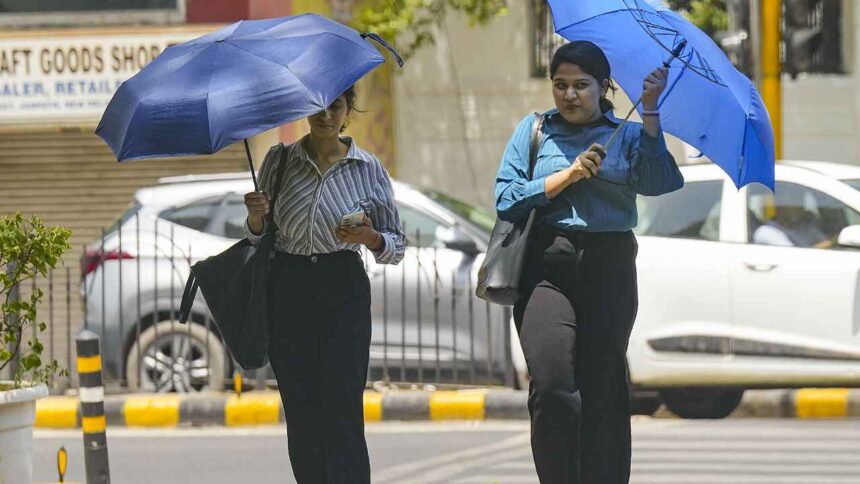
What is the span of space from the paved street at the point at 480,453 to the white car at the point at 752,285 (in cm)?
36

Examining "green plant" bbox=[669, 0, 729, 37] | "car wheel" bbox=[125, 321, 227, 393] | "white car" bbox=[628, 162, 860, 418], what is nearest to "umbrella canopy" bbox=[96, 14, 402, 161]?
"white car" bbox=[628, 162, 860, 418]

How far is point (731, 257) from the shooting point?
10.7 metres

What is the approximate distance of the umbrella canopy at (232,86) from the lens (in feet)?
18.1

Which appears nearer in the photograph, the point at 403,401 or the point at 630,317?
the point at 630,317

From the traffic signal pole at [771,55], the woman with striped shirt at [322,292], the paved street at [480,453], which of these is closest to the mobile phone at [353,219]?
the woman with striped shirt at [322,292]

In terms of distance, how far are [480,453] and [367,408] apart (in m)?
1.65

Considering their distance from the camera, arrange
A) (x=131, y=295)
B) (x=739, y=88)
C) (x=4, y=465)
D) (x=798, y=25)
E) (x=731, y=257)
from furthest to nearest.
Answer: (x=798, y=25) < (x=131, y=295) < (x=731, y=257) < (x=4, y=465) < (x=739, y=88)

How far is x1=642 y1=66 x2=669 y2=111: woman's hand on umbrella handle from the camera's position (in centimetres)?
585

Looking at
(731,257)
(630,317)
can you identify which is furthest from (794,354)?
(630,317)

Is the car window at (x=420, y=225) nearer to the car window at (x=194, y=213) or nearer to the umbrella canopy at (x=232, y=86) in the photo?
the car window at (x=194, y=213)

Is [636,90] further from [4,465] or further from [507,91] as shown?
[507,91]

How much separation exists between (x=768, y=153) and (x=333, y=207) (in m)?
1.45

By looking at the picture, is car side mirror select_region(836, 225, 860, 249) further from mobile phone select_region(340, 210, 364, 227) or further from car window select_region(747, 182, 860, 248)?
mobile phone select_region(340, 210, 364, 227)

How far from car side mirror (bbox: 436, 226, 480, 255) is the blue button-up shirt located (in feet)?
19.4
